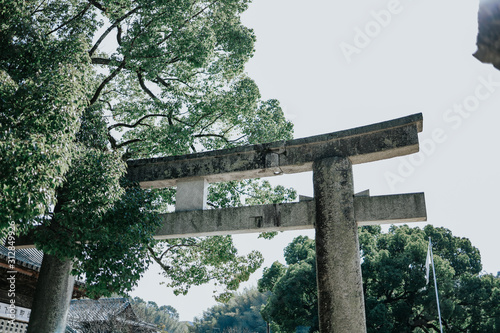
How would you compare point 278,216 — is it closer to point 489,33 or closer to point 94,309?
point 489,33

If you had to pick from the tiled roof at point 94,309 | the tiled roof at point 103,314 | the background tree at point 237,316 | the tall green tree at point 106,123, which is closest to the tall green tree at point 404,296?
the tiled roof at point 103,314

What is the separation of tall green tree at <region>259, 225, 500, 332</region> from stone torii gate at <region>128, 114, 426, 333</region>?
14.0 m

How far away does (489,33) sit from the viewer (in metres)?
1.14

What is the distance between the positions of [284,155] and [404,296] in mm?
16222

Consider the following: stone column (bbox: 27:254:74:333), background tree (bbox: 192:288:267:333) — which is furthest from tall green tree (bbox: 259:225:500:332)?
background tree (bbox: 192:288:267:333)

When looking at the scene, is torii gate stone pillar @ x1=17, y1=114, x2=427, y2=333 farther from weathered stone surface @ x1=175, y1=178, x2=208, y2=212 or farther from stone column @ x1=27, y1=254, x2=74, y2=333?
stone column @ x1=27, y1=254, x2=74, y2=333

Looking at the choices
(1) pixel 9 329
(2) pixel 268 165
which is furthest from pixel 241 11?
(1) pixel 9 329

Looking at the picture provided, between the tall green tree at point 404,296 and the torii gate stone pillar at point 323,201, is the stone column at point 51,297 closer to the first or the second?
the torii gate stone pillar at point 323,201

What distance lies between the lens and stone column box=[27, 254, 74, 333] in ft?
20.4

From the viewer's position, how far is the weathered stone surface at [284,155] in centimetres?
593

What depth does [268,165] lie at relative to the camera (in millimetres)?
6527

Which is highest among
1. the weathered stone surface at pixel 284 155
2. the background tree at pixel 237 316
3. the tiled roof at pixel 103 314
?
the weathered stone surface at pixel 284 155

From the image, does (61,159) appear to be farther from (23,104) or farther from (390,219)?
(390,219)

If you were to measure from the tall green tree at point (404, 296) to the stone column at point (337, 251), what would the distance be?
1406 centimetres
